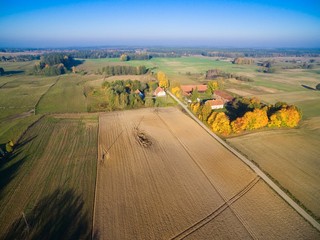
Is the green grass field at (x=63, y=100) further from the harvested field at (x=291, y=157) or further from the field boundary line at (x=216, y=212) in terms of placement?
the field boundary line at (x=216, y=212)

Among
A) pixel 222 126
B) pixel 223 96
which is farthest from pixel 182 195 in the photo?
pixel 223 96

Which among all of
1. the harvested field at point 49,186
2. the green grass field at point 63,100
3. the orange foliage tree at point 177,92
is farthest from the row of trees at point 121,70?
the harvested field at point 49,186

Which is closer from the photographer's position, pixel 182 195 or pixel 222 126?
pixel 182 195

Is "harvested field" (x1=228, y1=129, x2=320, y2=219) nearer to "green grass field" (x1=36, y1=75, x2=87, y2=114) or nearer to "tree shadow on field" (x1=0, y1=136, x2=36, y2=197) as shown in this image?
"tree shadow on field" (x1=0, y1=136, x2=36, y2=197)

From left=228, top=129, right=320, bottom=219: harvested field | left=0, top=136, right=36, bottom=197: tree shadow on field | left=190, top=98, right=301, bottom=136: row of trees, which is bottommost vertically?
left=228, top=129, right=320, bottom=219: harvested field

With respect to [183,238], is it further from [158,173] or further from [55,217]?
[55,217]

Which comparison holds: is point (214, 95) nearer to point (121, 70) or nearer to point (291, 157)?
point (291, 157)

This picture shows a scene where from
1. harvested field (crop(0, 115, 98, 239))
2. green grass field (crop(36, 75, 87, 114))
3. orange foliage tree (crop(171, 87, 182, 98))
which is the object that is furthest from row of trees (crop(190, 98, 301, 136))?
green grass field (crop(36, 75, 87, 114))

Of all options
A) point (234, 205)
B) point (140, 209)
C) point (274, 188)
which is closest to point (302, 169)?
point (274, 188)
